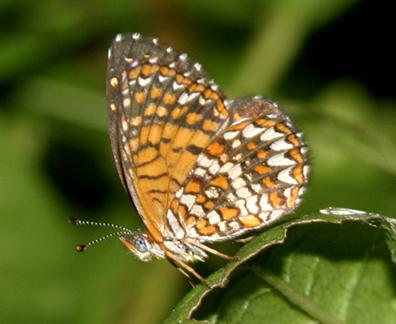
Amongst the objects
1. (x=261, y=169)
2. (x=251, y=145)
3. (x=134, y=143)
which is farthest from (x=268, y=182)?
(x=134, y=143)

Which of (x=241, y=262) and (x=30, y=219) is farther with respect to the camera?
(x=30, y=219)

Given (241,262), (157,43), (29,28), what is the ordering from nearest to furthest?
(241,262), (157,43), (29,28)

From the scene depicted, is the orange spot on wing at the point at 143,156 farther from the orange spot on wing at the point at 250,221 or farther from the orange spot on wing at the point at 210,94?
the orange spot on wing at the point at 250,221

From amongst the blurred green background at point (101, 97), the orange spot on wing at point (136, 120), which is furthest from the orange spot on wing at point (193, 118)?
the blurred green background at point (101, 97)

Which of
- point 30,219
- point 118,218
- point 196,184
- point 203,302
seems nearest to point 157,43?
point 196,184

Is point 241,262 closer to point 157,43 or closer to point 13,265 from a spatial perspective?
point 157,43

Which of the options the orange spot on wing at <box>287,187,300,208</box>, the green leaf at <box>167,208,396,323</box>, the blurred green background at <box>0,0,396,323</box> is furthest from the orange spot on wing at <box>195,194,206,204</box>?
the blurred green background at <box>0,0,396,323</box>

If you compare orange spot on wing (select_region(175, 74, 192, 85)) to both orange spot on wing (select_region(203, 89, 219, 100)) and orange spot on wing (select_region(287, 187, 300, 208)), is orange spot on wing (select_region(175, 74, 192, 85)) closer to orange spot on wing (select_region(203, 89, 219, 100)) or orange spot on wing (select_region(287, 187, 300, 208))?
orange spot on wing (select_region(203, 89, 219, 100))
